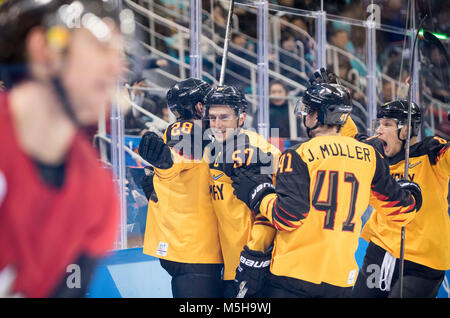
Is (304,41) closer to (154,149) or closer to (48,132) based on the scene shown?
(154,149)

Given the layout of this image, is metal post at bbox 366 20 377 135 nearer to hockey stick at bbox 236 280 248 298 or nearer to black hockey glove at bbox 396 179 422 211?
black hockey glove at bbox 396 179 422 211

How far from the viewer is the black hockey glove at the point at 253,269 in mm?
2453

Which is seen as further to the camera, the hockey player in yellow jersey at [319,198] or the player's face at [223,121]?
the player's face at [223,121]

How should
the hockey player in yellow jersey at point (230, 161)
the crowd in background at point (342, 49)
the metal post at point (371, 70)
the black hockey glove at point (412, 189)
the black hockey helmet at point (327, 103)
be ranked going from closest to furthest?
the black hockey helmet at point (327, 103), the hockey player in yellow jersey at point (230, 161), the black hockey glove at point (412, 189), the crowd in background at point (342, 49), the metal post at point (371, 70)

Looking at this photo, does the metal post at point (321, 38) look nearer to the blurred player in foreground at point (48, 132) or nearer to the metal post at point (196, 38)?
the metal post at point (196, 38)

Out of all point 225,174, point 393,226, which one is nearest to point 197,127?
point 225,174

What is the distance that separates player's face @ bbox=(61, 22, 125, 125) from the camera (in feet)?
4.58

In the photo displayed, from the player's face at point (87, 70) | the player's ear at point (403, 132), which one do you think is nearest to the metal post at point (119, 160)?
the player's face at point (87, 70)

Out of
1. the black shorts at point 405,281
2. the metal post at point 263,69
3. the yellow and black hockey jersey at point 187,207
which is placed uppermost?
the metal post at point 263,69

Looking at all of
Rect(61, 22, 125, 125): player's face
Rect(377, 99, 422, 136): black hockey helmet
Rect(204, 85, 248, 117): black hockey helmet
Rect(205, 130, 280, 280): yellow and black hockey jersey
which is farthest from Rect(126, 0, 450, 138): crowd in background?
Rect(61, 22, 125, 125): player's face

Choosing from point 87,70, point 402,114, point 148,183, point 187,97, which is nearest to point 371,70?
point 402,114

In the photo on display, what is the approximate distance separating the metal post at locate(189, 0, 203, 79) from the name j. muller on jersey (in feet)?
3.96

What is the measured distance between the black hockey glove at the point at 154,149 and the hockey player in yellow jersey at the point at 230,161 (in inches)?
9.7

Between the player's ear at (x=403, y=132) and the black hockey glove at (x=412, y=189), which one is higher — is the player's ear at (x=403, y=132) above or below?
above
